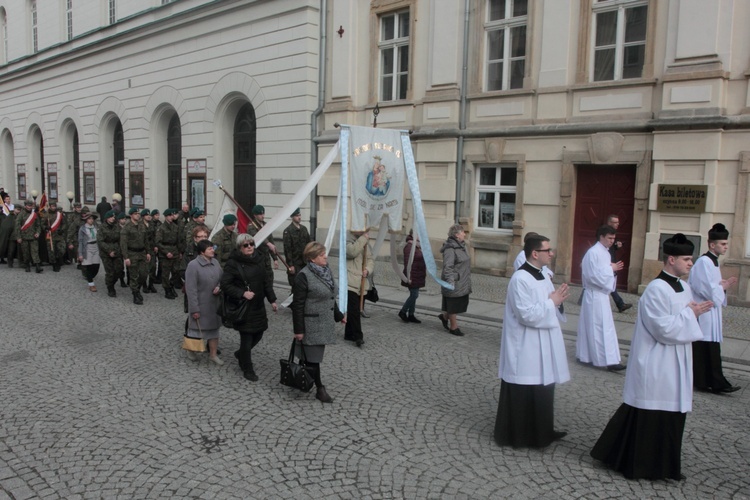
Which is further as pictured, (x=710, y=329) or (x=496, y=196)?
(x=496, y=196)

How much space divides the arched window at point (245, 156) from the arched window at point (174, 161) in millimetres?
3324

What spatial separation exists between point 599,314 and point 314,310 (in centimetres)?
369

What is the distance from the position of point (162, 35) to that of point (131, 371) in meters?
17.6

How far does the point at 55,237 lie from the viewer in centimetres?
1553

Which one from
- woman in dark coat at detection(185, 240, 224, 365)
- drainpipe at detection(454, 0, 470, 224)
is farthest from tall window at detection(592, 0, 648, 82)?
woman in dark coat at detection(185, 240, 224, 365)

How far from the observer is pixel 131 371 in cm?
697

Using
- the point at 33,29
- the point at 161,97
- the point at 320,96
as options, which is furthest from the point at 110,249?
the point at 33,29

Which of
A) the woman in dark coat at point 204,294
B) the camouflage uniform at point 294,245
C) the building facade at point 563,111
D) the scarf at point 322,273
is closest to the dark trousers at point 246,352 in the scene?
the woman in dark coat at point 204,294

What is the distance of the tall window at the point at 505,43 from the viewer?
1358 centimetres

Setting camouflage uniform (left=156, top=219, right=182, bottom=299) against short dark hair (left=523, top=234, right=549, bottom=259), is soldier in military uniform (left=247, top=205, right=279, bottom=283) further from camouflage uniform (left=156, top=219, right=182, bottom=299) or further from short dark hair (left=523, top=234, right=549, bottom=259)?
short dark hair (left=523, top=234, right=549, bottom=259)

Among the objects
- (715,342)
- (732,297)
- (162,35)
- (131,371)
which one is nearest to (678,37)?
A: (732,297)

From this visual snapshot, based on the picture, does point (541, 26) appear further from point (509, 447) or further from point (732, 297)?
point (509, 447)

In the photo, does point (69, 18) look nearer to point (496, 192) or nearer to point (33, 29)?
point (33, 29)

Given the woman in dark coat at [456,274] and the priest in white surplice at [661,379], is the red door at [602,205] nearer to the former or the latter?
the woman in dark coat at [456,274]
